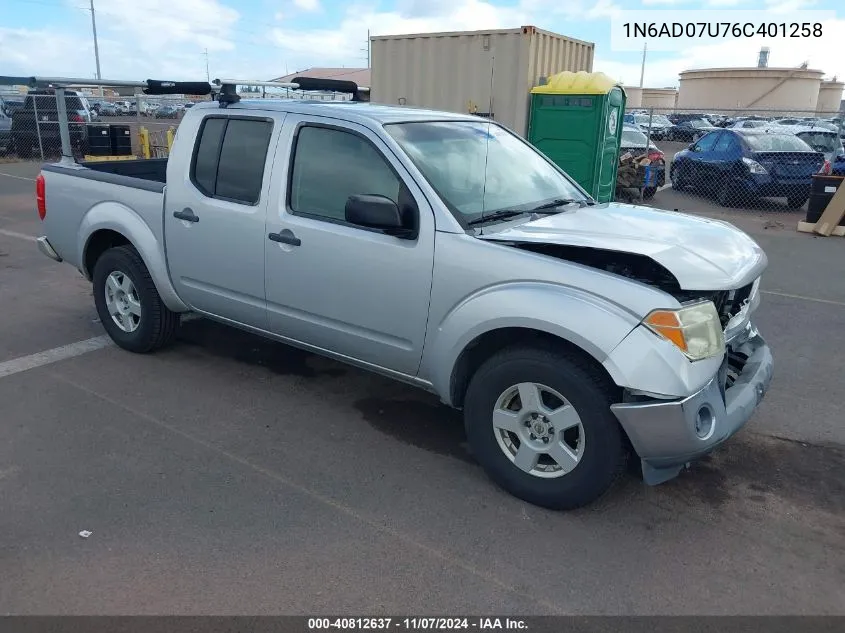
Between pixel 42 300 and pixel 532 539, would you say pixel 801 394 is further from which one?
pixel 42 300

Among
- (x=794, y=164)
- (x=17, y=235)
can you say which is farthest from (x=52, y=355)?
(x=794, y=164)

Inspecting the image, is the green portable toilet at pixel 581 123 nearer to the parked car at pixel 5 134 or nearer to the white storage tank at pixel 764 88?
the parked car at pixel 5 134

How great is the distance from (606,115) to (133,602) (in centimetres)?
941

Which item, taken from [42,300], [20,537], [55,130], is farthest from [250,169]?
[55,130]

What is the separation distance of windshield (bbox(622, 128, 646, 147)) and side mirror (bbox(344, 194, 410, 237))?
44.2 ft

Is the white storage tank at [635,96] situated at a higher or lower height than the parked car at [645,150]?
higher

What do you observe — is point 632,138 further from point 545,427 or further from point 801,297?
point 545,427

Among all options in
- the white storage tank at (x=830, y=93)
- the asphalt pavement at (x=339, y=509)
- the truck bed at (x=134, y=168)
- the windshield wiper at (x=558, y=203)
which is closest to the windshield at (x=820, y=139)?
the asphalt pavement at (x=339, y=509)

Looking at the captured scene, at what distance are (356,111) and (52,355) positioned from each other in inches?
120

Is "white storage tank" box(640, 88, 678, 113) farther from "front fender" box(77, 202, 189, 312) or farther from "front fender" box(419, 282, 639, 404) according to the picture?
"front fender" box(419, 282, 639, 404)

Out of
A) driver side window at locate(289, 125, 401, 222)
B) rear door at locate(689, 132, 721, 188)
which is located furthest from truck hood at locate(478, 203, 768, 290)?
rear door at locate(689, 132, 721, 188)

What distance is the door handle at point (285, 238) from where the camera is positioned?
4.15 metres
